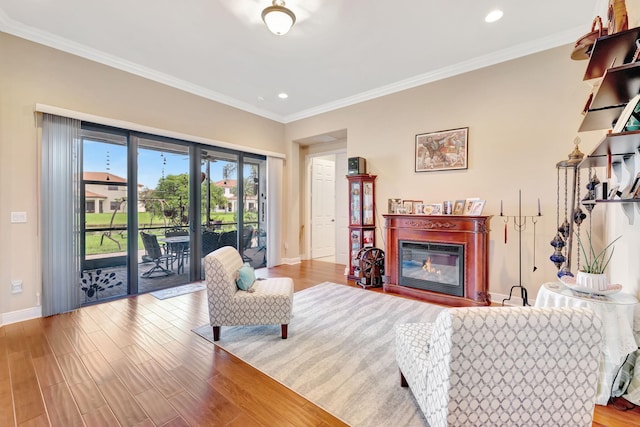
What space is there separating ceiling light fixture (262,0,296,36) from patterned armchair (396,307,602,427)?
282 cm

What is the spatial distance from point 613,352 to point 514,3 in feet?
10.4

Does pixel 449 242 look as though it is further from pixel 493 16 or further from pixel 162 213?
pixel 162 213

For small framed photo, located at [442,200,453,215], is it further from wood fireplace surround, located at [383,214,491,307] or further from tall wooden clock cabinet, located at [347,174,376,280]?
tall wooden clock cabinet, located at [347,174,376,280]

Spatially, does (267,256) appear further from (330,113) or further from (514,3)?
(514,3)

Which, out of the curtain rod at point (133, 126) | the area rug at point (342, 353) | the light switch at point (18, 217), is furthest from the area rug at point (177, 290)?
the curtain rod at point (133, 126)

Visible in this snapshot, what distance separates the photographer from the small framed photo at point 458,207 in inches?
149

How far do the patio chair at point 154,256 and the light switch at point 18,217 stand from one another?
4.14 ft

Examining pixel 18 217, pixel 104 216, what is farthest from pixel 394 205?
pixel 18 217

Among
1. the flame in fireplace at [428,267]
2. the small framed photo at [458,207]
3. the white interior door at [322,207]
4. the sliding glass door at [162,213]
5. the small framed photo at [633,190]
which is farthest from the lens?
the white interior door at [322,207]

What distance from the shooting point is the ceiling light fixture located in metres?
2.50

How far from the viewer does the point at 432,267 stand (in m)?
3.92

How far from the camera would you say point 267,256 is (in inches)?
230

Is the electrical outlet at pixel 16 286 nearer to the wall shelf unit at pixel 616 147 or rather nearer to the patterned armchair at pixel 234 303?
the patterned armchair at pixel 234 303

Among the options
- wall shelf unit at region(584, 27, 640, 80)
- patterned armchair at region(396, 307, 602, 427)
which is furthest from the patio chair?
wall shelf unit at region(584, 27, 640, 80)
